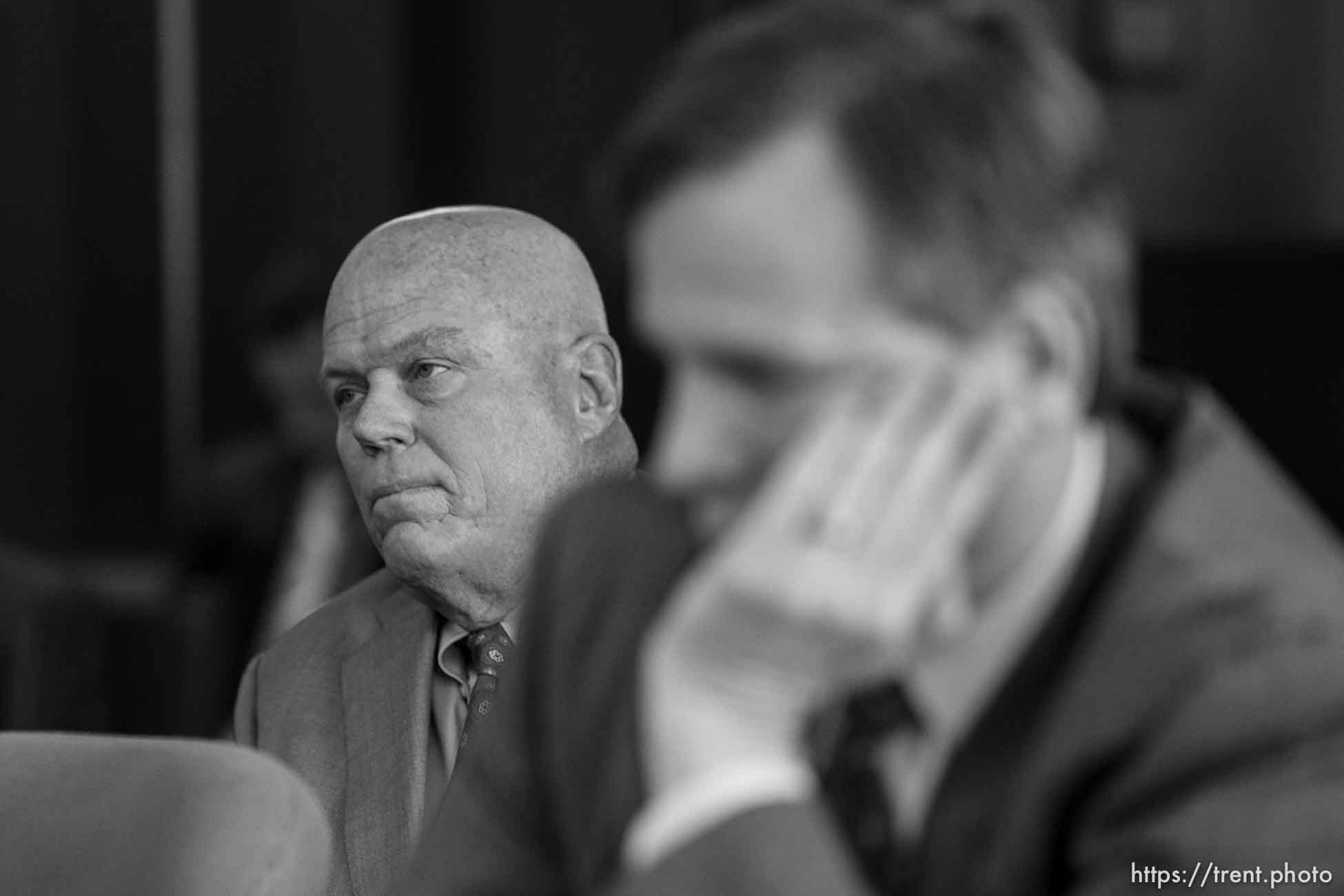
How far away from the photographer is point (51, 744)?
166 cm

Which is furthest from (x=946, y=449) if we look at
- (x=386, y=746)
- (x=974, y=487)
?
(x=386, y=746)

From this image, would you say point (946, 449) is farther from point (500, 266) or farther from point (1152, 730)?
point (500, 266)

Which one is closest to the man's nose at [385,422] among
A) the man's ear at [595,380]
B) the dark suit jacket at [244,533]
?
the man's ear at [595,380]

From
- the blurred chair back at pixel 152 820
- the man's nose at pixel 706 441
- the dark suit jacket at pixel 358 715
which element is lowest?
the blurred chair back at pixel 152 820

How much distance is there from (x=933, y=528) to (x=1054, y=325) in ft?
0.43

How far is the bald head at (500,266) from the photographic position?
1.43 m

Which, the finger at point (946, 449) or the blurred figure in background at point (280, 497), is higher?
the finger at point (946, 449)

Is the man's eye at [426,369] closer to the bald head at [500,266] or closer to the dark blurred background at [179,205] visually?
the bald head at [500,266]

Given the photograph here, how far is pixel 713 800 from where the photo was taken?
106cm

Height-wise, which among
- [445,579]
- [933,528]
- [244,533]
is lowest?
[244,533]

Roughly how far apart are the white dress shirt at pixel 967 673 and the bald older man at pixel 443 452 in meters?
0.35

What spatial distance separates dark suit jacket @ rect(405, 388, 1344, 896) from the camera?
1027mm

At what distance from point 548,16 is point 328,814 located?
4150 mm

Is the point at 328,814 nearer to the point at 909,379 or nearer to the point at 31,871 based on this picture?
the point at 31,871
